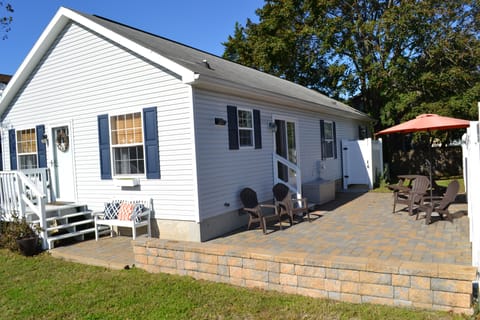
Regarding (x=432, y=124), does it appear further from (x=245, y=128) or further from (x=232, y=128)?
(x=232, y=128)

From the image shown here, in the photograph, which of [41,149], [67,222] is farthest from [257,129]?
[41,149]

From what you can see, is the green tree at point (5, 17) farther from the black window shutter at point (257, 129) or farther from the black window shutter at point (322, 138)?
the black window shutter at point (322, 138)

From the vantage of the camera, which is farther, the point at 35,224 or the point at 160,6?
the point at 160,6

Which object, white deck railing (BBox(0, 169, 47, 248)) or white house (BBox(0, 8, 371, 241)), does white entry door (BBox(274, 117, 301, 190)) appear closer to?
white house (BBox(0, 8, 371, 241))

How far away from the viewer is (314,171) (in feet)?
38.1

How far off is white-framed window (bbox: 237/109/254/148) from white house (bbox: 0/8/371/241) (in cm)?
2

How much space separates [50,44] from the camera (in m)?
8.45

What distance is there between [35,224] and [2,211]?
4.79 feet

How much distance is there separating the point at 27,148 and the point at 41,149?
769 millimetres

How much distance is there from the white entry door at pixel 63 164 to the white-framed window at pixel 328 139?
318 inches

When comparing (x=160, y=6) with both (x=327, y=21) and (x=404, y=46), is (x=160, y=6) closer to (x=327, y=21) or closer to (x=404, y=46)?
(x=327, y=21)

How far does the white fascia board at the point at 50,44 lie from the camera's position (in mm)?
6254

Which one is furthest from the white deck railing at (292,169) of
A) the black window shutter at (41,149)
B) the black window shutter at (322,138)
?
the black window shutter at (41,149)

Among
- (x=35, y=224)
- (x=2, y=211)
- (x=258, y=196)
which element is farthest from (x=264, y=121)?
(x=2, y=211)
